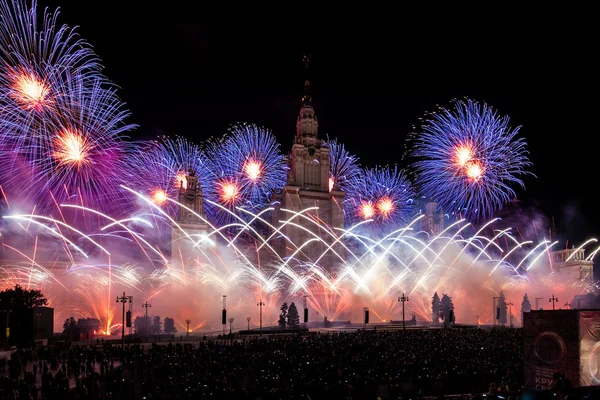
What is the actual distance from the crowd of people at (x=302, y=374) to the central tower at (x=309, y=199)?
5297cm

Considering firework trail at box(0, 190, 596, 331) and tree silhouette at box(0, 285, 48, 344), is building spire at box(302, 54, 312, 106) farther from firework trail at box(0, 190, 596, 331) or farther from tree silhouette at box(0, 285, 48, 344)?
tree silhouette at box(0, 285, 48, 344)

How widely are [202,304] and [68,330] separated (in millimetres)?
16846

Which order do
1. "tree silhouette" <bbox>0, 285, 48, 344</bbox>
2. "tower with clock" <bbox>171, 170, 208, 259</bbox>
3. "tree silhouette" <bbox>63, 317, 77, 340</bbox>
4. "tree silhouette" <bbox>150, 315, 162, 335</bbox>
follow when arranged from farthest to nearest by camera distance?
1. "tower with clock" <bbox>171, 170, 208, 259</bbox>
2. "tree silhouette" <bbox>150, 315, 162, 335</bbox>
3. "tree silhouette" <bbox>63, 317, 77, 340</bbox>
4. "tree silhouette" <bbox>0, 285, 48, 344</bbox>

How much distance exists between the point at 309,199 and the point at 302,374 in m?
67.7

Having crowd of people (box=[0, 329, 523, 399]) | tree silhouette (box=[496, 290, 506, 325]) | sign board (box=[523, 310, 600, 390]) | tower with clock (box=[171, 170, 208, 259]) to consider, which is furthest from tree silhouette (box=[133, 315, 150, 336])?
tree silhouette (box=[496, 290, 506, 325])

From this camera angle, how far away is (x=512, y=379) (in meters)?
20.4

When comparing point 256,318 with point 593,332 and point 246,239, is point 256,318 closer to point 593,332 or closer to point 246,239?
point 246,239

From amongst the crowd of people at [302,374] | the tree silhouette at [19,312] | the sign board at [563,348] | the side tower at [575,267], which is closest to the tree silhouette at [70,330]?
the tree silhouette at [19,312]

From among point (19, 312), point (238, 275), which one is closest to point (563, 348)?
point (19, 312)

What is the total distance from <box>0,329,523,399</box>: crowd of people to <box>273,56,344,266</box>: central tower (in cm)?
5297

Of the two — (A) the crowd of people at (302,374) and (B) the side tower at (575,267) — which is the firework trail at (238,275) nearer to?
(B) the side tower at (575,267)

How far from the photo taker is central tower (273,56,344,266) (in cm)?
8344

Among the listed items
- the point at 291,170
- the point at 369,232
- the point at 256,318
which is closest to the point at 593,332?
the point at 256,318

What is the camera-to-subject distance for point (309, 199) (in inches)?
3455
